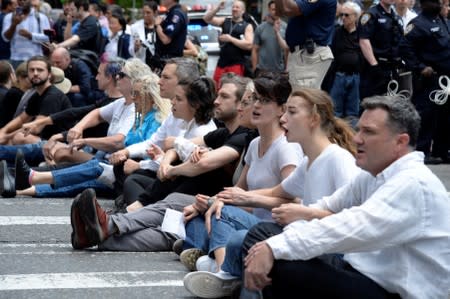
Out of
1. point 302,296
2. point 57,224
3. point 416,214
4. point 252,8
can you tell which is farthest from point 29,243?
point 252,8

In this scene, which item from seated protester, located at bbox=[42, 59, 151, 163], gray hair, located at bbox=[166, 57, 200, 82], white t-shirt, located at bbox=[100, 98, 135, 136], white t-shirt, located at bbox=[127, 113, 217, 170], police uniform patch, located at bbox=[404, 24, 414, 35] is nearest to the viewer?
white t-shirt, located at bbox=[127, 113, 217, 170]

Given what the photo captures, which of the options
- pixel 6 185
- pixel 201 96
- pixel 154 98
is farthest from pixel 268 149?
pixel 6 185

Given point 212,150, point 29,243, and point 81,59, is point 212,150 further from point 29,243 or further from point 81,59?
point 81,59


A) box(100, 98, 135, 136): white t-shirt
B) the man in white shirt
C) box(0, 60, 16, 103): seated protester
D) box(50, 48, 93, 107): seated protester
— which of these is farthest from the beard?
the man in white shirt

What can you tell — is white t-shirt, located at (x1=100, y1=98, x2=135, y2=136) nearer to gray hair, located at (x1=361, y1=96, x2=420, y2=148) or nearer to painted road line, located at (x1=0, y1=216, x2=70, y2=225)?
painted road line, located at (x1=0, y1=216, x2=70, y2=225)

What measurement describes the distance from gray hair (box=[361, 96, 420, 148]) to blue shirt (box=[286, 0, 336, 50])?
5455 mm

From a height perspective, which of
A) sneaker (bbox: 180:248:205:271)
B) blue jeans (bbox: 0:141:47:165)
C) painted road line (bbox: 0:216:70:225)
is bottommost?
blue jeans (bbox: 0:141:47:165)

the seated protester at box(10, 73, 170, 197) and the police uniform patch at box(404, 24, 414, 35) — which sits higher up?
the police uniform patch at box(404, 24, 414, 35)

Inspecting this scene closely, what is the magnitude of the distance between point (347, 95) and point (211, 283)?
8.72m

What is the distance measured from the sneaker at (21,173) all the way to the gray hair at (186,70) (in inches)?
73.2

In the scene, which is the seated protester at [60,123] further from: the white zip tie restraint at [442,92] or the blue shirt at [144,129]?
the white zip tie restraint at [442,92]

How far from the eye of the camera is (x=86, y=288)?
6.26m

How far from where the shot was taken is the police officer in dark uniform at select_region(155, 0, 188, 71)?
14328mm

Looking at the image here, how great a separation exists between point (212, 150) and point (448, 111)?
20.1 feet
